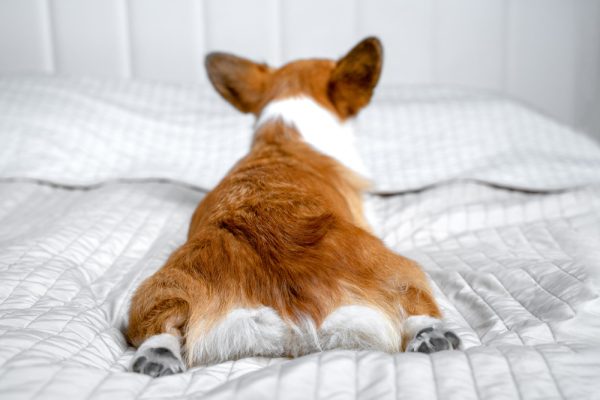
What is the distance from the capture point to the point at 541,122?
115 inches

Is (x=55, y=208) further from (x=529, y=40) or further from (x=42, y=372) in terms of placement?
(x=529, y=40)

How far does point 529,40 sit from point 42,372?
10.0ft

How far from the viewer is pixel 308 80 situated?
214 centimetres

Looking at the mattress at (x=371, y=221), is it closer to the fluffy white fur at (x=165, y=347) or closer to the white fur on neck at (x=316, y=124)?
the fluffy white fur at (x=165, y=347)

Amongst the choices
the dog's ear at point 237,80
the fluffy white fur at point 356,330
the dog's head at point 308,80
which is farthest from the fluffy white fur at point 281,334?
the dog's ear at point 237,80

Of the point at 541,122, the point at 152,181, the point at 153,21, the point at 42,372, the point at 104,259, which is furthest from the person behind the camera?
the point at 153,21

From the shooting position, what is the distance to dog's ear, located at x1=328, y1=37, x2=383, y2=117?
6.53 feet

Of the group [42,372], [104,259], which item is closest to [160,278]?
[42,372]

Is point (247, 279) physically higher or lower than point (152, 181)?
higher

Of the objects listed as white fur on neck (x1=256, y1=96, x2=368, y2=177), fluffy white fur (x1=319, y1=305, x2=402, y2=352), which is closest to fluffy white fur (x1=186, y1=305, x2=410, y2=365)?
fluffy white fur (x1=319, y1=305, x2=402, y2=352)

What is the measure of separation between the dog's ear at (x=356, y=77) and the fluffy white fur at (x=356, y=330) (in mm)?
955

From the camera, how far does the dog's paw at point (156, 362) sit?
116cm

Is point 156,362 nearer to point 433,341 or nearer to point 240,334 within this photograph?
point 240,334

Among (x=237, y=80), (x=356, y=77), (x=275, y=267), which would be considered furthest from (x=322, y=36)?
(x=275, y=267)
